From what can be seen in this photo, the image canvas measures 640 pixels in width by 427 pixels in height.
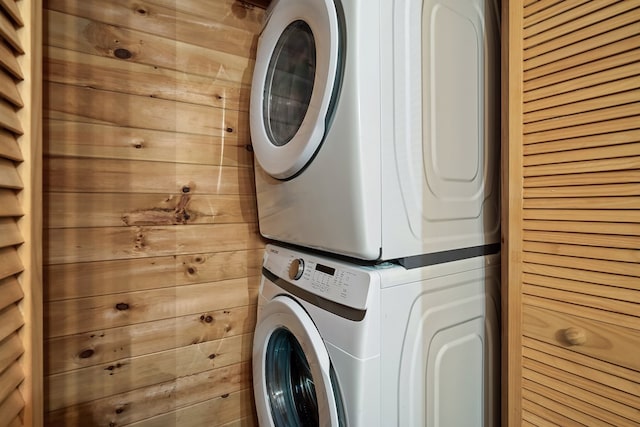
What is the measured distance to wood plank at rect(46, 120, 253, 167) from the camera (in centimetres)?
115

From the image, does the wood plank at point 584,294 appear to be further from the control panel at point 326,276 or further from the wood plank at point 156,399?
the wood plank at point 156,399

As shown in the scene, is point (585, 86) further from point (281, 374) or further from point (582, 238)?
point (281, 374)

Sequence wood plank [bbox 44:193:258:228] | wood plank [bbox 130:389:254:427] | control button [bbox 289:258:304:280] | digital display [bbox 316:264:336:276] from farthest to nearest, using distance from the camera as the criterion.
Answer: wood plank [bbox 130:389:254:427]
wood plank [bbox 44:193:258:228]
control button [bbox 289:258:304:280]
digital display [bbox 316:264:336:276]

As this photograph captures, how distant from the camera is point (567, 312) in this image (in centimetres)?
78

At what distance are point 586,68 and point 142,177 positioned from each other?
1.37 m

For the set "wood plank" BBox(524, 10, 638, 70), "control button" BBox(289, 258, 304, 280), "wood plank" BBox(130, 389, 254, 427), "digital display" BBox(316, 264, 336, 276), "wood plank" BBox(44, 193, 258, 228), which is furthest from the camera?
"wood plank" BBox(130, 389, 254, 427)

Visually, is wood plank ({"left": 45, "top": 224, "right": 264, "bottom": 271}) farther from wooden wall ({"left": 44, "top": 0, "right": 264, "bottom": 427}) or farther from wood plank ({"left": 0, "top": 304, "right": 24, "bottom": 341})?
wood plank ({"left": 0, "top": 304, "right": 24, "bottom": 341})

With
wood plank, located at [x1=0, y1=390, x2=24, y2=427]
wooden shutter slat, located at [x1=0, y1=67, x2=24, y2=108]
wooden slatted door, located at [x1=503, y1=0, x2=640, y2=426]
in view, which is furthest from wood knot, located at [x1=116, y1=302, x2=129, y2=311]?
wooden slatted door, located at [x1=503, y1=0, x2=640, y2=426]

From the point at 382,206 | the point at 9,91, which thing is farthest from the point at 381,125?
the point at 9,91

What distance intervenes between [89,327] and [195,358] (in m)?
0.40

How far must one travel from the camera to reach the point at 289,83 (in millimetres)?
1157

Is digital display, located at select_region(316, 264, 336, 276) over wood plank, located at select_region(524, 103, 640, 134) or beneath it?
beneath

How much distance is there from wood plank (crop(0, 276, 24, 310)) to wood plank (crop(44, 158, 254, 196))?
0.41 metres

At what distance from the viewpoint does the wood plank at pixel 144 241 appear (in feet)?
3.77
